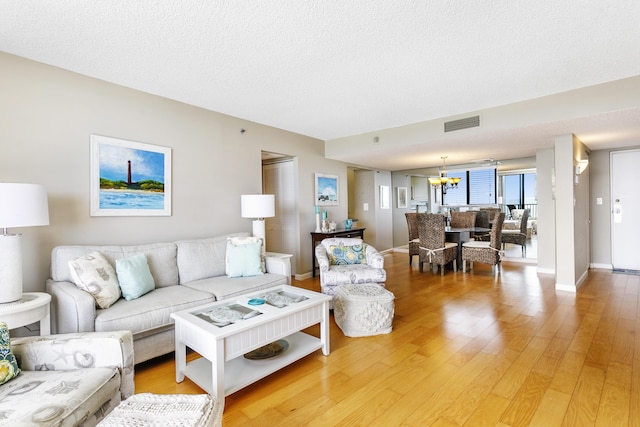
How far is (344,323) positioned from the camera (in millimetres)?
2953

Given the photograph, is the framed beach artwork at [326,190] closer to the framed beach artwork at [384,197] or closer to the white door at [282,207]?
the white door at [282,207]

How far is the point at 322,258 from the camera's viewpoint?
361 centimetres

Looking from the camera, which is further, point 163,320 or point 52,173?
point 52,173

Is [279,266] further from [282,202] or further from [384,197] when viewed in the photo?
[384,197]

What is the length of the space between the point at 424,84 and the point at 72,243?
369 cm

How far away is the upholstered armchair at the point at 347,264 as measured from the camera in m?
3.45

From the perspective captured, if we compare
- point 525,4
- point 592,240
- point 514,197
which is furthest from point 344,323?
point 514,197

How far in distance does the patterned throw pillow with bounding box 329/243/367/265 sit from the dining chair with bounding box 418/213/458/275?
6.65 ft

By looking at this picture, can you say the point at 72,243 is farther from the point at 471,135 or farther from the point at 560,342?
the point at 471,135

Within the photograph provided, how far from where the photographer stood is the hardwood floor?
5.94 ft

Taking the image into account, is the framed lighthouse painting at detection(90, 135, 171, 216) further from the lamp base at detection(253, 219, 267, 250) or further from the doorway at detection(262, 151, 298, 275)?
the doorway at detection(262, 151, 298, 275)

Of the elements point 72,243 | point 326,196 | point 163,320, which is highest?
point 326,196

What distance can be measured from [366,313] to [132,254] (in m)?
2.23

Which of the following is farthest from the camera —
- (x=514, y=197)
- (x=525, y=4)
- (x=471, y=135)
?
(x=514, y=197)
